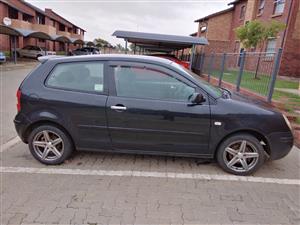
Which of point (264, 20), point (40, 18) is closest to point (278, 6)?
point (264, 20)

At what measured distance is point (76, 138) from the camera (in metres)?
3.70

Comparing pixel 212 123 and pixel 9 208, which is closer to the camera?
pixel 9 208

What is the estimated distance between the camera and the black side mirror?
340cm

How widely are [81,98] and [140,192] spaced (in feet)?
5.03

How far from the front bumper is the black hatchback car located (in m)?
0.01

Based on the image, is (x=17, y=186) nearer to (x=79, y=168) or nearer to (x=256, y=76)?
(x=79, y=168)

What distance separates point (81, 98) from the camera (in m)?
3.55

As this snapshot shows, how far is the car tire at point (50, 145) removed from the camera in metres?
3.71

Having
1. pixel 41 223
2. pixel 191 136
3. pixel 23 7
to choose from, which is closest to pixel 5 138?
pixel 41 223

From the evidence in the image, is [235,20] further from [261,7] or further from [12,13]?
[12,13]

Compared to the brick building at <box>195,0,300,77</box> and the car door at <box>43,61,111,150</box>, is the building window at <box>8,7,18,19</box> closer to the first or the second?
the brick building at <box>195,0,300,77</box>

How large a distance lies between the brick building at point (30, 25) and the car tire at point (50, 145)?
62.3 feet

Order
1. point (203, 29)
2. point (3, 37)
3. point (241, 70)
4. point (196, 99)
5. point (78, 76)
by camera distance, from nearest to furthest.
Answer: point (196, 99) < point (78, 76) < point (241, 70) < point (3, 37) < point (203, 29)

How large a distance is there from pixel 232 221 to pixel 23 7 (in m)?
40.1
